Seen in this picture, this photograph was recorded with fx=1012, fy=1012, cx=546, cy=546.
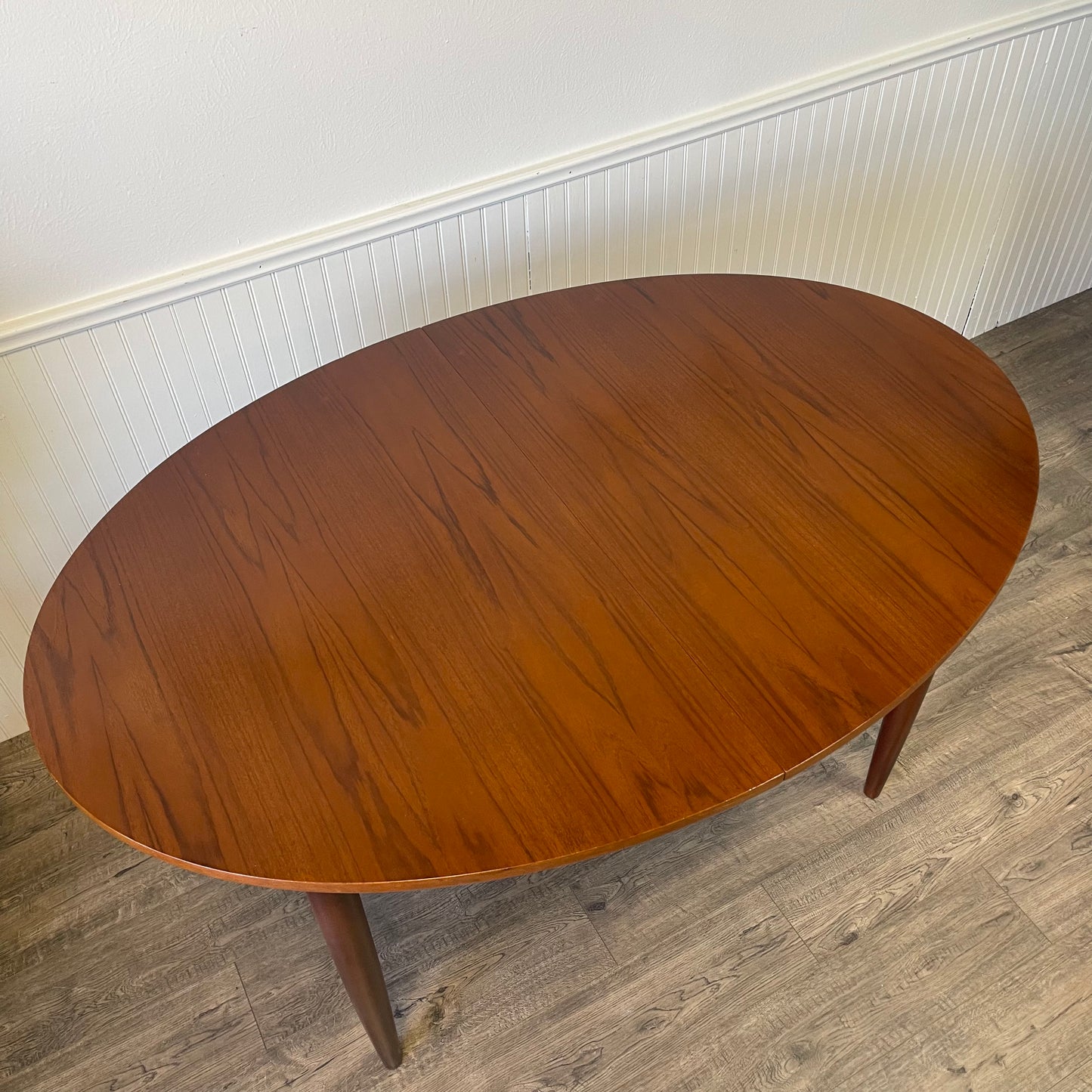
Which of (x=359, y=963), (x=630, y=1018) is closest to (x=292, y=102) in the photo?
(x=359, y=963)

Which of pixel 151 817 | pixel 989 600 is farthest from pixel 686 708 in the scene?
pixel 151 817

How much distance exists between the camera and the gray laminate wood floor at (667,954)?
145 cm

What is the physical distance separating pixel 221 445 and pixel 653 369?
63 cm

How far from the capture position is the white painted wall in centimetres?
138

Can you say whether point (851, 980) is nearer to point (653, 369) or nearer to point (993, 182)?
point (653, 369)

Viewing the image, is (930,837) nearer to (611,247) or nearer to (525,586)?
(525,586)

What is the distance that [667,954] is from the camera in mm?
1551

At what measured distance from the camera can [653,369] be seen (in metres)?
1.50

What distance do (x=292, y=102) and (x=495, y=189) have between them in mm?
383

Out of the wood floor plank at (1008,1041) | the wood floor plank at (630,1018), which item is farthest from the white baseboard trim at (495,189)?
the wood floor plank at (1008,1041)

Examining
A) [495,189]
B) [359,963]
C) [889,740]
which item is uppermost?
[495,189]

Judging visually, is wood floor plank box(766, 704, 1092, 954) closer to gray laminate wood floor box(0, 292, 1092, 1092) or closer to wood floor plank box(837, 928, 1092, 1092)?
gray laminate wood floor box(0, 292, 1092, 1092)

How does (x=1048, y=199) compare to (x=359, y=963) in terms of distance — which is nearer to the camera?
(x=359, y=963)

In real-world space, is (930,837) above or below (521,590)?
below
